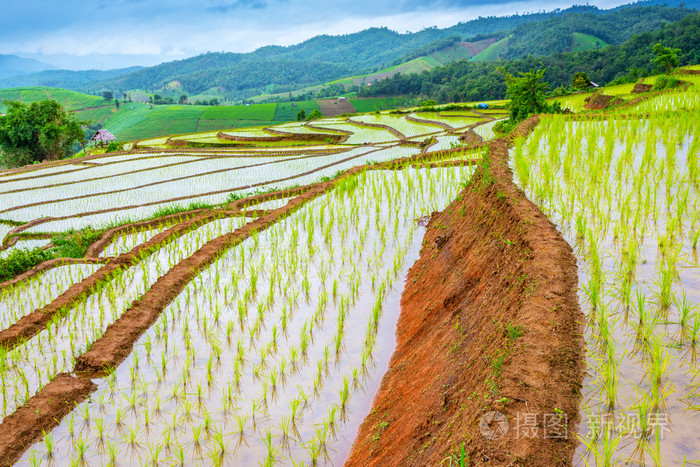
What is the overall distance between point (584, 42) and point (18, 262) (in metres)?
115

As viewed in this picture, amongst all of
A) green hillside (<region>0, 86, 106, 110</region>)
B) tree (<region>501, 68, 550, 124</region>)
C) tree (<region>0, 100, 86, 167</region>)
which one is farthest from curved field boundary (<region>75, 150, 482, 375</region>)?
green hillside (<region>0, 86, 106, 110</region>)

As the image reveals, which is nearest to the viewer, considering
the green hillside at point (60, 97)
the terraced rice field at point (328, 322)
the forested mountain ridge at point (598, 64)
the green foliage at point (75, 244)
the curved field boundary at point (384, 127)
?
the terraced rice field at point (328, 322)

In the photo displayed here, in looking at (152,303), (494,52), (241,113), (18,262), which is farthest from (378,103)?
(494,52)

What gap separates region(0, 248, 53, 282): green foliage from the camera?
7.46 metres

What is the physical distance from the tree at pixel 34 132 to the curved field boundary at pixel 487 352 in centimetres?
3576

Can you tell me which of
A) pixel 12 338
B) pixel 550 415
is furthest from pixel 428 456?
pixel 12 338

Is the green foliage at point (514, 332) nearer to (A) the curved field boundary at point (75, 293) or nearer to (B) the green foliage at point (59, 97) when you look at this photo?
(A) the curved field boundary at point (75, 293)

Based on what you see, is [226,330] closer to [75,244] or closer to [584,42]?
[75,244]

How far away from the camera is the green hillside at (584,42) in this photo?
315 ft

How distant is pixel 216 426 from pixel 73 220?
1014 cm

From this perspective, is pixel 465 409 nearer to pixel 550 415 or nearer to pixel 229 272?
pixel 550 415

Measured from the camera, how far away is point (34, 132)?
32.7m

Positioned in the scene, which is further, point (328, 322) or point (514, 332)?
point (328, 322)

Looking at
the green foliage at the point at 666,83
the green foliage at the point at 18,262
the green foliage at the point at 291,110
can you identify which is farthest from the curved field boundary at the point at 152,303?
the green foliage at the point at 291,110
